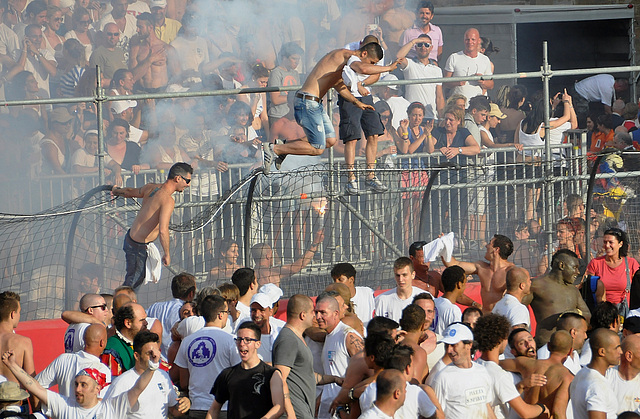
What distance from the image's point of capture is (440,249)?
9.69 metres

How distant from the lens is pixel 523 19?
18.2 metres

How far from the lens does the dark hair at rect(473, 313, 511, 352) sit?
272 inches

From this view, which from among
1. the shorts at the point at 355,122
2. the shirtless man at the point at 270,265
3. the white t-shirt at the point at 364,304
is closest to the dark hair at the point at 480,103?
the shorts at the point at 355,122

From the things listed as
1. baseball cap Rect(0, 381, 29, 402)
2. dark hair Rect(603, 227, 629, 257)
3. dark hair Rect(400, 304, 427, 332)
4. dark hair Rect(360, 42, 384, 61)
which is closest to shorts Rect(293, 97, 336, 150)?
dark hair Rect(360, 42, 384, 61)

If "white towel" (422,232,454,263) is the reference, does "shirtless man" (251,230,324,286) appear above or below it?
below

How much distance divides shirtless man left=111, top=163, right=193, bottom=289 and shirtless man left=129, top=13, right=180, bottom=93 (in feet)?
17.3

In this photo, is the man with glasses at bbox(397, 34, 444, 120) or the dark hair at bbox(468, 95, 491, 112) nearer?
the dark hair at bbox(468, 95, 491, 112)

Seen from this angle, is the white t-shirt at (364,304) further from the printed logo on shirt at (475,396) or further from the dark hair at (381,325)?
the printed logo on shirt at (475,396)

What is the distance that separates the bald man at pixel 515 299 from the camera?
8.52m

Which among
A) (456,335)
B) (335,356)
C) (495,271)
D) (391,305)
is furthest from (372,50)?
(456,335)

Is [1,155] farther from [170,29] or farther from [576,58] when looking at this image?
[576,58]

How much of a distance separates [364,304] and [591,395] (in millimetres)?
2931

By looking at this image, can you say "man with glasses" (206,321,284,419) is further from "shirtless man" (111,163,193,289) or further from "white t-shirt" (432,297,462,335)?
"shirtless man" (111,163,193,289)

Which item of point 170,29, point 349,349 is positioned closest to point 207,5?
point 170,29
